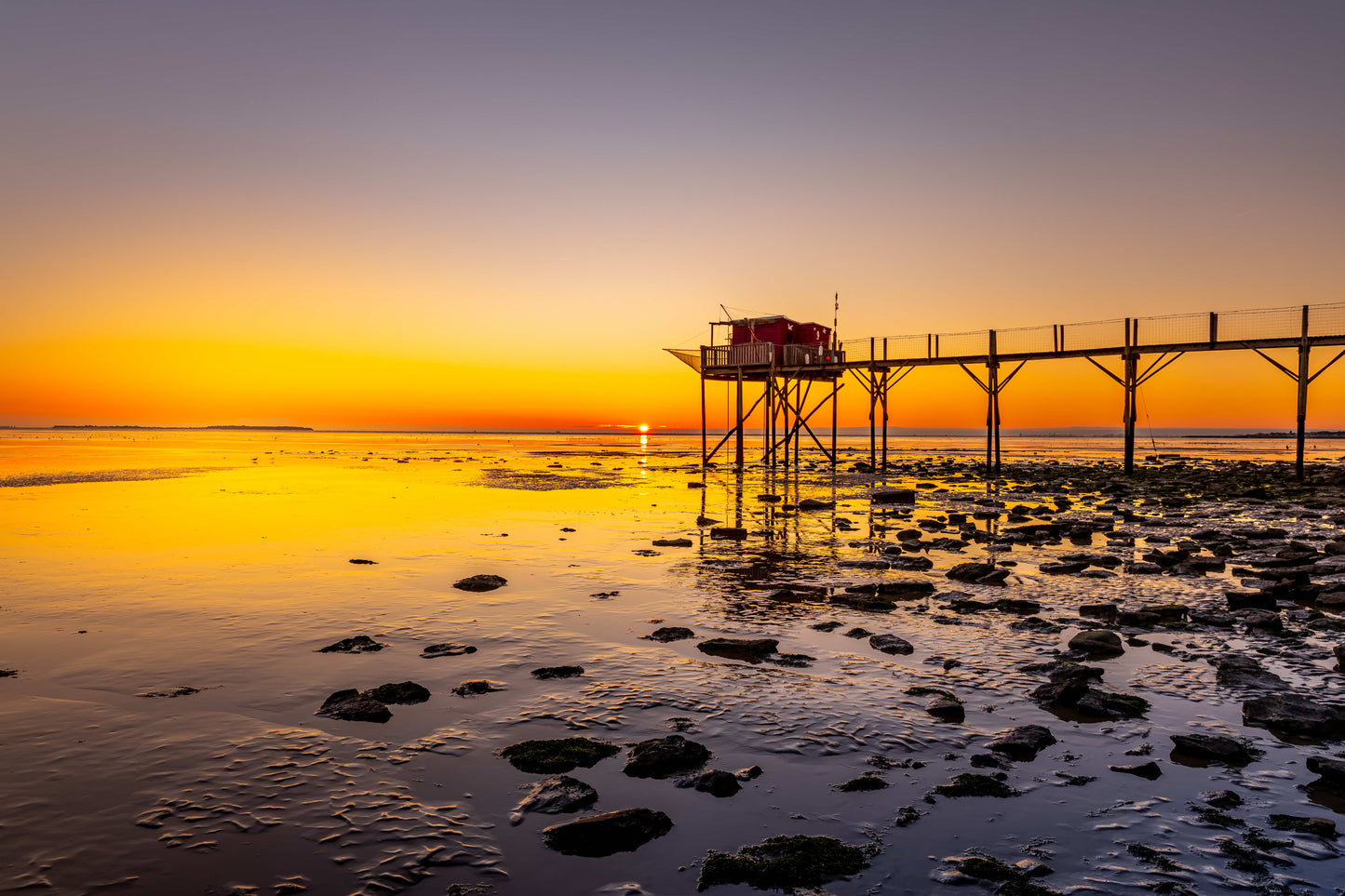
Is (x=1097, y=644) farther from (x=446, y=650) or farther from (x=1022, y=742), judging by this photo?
(x=446, y=650)

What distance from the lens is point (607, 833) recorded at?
4.55 m

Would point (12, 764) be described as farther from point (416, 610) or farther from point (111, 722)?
point (416, 610)

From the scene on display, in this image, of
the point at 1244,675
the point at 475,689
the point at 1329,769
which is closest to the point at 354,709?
the point at 475,689


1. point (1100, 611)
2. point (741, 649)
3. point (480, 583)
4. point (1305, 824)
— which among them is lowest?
point (480, 583)

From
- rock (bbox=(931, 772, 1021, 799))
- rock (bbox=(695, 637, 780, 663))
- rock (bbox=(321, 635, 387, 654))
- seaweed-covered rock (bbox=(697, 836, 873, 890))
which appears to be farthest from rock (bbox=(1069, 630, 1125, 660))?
rock (bbox=(321, 635, 387, 654))

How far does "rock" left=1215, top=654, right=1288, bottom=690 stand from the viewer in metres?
7.12

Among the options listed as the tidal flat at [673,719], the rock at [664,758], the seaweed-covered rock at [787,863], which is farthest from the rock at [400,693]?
the seaweed-covered rock at [787,863]

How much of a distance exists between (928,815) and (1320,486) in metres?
35.4

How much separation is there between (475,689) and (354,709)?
1151 mm

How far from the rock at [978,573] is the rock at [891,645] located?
4.17m

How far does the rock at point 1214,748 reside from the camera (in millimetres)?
5543

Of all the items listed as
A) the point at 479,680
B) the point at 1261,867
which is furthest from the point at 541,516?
the point at 1261,867

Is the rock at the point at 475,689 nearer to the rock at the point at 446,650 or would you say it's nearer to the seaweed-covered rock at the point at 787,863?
the rock at the point at 446,650

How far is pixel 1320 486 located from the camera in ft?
97.3
